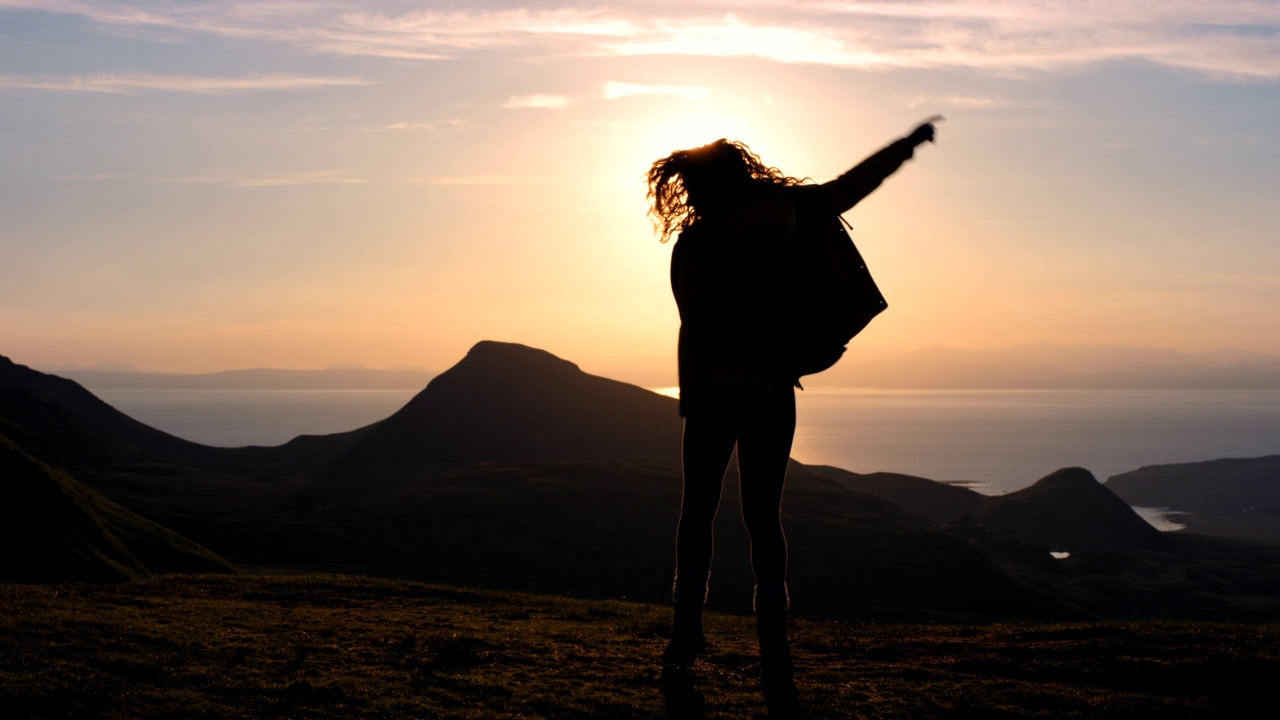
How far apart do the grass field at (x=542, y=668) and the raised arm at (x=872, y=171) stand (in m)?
3.87

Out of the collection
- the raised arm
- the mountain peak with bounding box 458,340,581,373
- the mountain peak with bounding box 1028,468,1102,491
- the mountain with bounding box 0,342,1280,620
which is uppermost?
the mountain peak with bounding box 458,340,581,373

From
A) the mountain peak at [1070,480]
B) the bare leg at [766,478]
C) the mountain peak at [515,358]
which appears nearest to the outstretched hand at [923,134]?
the bare leg at [766,478]

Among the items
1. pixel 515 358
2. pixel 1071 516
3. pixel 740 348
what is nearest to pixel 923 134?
pixel 740 348

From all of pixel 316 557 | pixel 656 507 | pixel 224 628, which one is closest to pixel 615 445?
pixel 656 507

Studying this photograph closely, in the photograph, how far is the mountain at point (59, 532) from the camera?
2409cm

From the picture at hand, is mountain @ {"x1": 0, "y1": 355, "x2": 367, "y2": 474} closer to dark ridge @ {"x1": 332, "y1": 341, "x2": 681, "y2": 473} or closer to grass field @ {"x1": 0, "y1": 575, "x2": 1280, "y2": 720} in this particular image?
dark ridge @ {"x1": 332, "y1": 341, "x2": 681, "y2": 473}

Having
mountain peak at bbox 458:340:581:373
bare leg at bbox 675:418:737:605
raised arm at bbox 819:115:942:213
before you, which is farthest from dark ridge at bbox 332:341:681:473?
raised arm at bbox 819:115:942:213

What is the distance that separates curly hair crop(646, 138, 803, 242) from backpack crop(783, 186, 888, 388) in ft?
1.25

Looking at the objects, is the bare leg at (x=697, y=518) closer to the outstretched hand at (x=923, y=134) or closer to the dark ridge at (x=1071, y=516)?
the outstretched hand at (x=923, y=134)

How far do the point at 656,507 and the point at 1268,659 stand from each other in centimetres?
10267

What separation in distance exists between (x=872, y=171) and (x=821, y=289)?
46.5 inches

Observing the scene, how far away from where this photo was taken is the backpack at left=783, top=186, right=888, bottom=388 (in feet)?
24.6

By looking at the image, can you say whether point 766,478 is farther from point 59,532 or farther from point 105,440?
point 105,440

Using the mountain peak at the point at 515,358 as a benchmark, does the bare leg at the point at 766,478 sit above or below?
below
